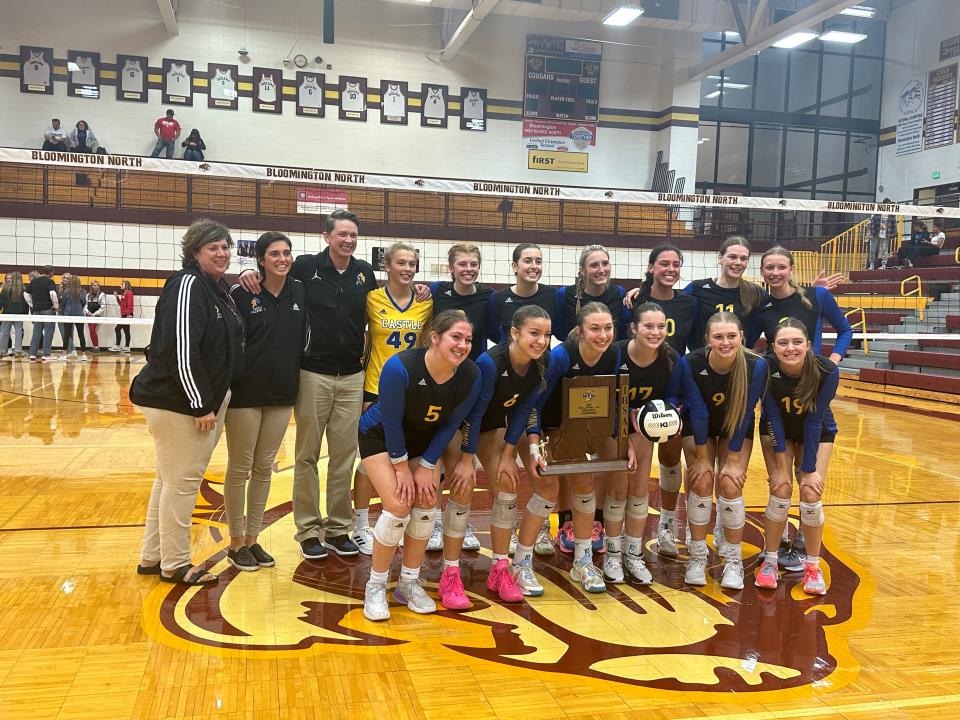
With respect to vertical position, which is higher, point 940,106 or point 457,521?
point 940,106

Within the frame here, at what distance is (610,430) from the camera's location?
3.36 m

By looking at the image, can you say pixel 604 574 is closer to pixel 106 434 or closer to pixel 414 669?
pixel 414 669

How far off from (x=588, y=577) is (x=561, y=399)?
0.86m

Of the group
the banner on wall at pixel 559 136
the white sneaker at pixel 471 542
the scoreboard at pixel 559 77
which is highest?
the scoreboard at pixel 559 77

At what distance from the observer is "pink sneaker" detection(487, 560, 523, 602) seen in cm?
329

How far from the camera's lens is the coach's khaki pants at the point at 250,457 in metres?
3.44

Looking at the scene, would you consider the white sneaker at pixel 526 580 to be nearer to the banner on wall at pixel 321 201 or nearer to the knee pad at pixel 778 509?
the knee pad at pixel 778 509

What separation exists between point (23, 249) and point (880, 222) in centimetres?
1850

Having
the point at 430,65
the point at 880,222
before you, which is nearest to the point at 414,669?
the point at 430,65

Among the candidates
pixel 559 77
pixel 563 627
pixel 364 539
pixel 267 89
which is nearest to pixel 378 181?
pixel 364 539

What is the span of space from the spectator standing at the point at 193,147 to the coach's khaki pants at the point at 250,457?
13.4 meters

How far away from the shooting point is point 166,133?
50.2 ft

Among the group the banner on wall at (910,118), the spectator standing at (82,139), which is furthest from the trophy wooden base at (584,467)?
the banner on wall at (910,118)

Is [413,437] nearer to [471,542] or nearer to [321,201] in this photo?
[471,542]
